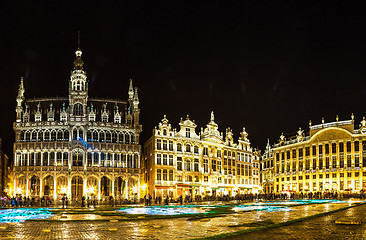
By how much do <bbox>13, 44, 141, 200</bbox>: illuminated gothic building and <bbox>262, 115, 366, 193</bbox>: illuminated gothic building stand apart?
45199 millimetres

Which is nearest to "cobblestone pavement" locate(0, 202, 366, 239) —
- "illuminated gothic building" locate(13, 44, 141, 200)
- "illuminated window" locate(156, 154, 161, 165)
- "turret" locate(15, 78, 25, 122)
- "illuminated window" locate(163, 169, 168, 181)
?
"illuminated gothic building" locate(13, 44, 141, 200)

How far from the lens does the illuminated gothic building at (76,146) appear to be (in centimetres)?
7338

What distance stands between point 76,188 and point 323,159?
198ft

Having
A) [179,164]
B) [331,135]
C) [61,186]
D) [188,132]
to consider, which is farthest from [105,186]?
[331,135]

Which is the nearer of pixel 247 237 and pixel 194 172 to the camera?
pixel 247 237

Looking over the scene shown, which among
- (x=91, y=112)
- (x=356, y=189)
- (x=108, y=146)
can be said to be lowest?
(x=356, y=189)

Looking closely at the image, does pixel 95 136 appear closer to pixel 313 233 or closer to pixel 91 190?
pixel 91 190

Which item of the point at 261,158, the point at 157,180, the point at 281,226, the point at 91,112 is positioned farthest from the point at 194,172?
the point at 281,226

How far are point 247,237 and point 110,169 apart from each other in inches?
2405

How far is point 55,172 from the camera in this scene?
72938 mm

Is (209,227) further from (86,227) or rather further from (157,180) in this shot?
(157,180)

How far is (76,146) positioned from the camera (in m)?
74.8

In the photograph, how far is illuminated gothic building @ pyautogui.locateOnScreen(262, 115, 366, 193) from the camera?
93.9 metres

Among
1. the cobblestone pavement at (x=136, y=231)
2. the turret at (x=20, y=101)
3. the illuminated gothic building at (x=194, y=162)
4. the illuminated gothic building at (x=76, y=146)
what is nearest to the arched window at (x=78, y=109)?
the illuminated gothic building at (x=76, y=146)
